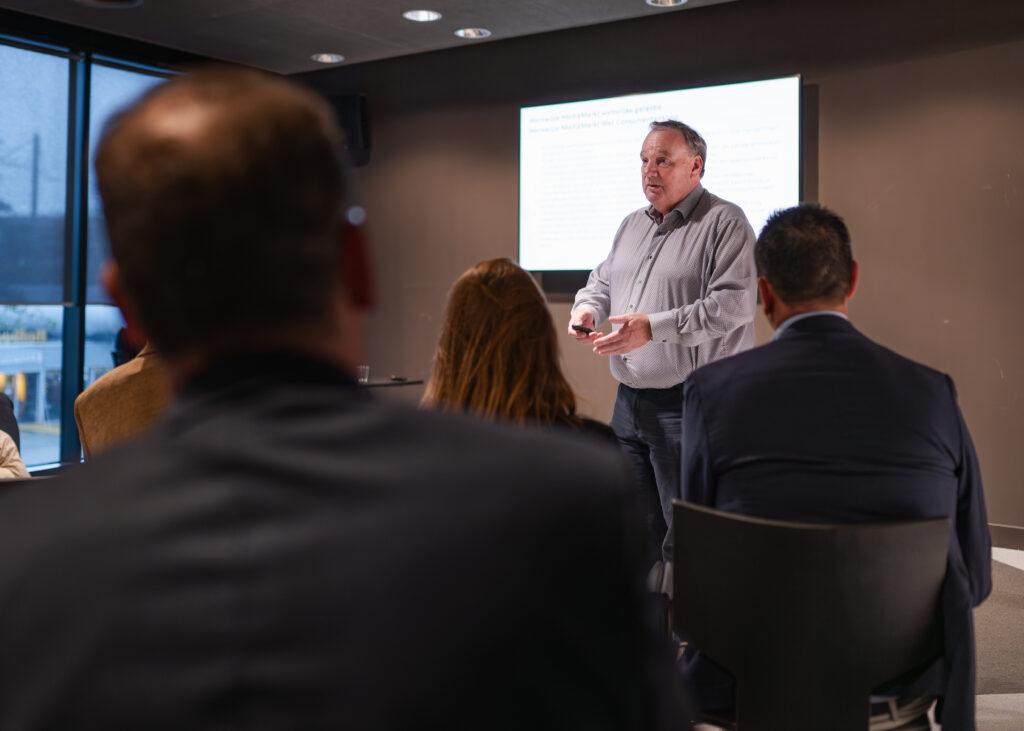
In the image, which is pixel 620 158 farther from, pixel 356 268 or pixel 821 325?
pixel 356 268

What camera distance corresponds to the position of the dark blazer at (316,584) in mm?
509

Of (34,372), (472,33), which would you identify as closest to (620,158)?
(472,33)

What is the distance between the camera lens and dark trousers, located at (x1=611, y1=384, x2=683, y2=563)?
2957 mm

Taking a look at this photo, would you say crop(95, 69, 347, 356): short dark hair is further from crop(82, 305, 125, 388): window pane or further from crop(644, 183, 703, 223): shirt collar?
crop(82, 305, 125, 388): window pane

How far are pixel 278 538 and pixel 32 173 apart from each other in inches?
238

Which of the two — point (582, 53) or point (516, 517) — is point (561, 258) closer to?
point (582, 53)

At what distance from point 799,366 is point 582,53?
14.6 feet

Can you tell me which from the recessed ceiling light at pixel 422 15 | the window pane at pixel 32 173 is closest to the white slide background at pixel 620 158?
the recessed ceiling light at pixel 422 15

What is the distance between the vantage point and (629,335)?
9.87ft

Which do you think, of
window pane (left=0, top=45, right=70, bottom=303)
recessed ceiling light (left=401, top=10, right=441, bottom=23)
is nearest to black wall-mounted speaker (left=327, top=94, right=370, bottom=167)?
recessed ceiling light (left=401, top=10, right=441, bottom=23)

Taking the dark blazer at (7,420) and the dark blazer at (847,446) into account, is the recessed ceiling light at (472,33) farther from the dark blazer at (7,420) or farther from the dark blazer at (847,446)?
the dark blazer at (847,446)

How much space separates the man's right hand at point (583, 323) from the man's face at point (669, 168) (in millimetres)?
501

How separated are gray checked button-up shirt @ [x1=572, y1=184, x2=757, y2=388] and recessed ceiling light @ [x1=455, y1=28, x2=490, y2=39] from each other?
2.74 meters

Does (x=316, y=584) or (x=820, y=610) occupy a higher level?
(x=316, y=584)
